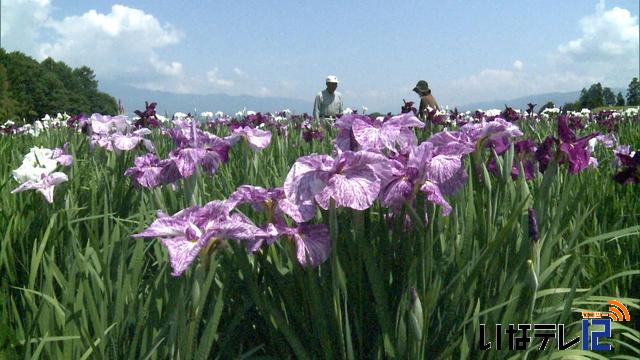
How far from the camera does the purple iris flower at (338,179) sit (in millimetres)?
1428

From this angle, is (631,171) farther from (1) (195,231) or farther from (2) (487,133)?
(1) (195,231)

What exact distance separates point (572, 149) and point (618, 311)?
2.34 ft

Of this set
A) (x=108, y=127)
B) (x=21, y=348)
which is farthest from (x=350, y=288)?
(x=108, y=127)

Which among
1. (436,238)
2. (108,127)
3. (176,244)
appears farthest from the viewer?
(108,127)

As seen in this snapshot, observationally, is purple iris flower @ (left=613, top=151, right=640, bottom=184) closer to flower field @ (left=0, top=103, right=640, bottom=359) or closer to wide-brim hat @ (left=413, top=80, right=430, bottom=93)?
flower field @ (left=0, top=103, right=640, bottom=359)

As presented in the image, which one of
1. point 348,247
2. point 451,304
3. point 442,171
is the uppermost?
point 442,171

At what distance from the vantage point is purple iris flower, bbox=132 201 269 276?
132 cm

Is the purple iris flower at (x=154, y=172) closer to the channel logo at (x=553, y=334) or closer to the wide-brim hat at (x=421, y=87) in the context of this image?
the channel logo at (x=553, y=334)

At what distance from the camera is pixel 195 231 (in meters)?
1.37

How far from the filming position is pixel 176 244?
135cm

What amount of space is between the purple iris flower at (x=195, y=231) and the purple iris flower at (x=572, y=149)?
48.0 inches

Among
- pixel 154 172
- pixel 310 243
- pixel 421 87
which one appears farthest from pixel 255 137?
pixel 421 87

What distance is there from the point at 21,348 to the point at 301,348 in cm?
97

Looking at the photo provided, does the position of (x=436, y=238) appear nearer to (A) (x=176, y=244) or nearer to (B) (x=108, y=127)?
(A) (x=176, y=244)
